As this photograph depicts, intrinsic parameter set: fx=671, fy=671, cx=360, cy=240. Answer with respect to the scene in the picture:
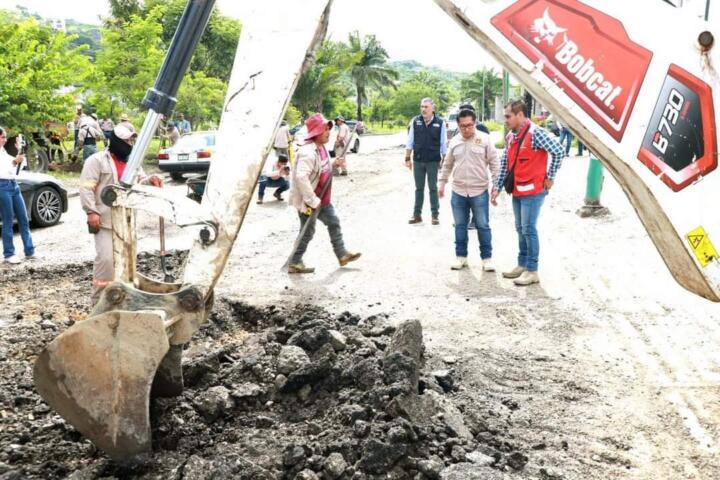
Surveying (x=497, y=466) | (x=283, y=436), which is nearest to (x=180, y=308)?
(x=283, y=436)

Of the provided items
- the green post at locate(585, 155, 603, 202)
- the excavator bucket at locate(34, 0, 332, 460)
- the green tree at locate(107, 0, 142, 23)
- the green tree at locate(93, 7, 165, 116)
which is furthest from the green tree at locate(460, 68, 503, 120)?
the excavator bucket at locate(34, 0, 332, 460)

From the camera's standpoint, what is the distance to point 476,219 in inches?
320

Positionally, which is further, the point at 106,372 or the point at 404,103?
the point at 404,103

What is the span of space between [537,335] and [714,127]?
3445 millimetres

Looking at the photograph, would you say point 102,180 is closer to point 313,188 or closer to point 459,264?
point 313,188

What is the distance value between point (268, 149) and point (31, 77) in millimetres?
16778

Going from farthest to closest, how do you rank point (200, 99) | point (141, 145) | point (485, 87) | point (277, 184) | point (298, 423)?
point (485, 87) < point (200, 99) < point (277, 184) < point (298, 423) < point (141, 145)

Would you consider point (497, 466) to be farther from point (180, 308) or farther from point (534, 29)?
point (534, 29)

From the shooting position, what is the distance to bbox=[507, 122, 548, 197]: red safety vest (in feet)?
23.9

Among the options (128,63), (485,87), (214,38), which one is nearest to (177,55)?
(128,63)

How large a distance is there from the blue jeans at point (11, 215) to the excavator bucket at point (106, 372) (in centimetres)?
660

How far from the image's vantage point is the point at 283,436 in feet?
11.9

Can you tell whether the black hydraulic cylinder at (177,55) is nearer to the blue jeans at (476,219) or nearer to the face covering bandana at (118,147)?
the face covering bandana at (118,147)

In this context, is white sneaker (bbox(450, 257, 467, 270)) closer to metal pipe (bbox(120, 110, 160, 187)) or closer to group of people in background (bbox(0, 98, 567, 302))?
group of people in background (bbox(0, 98, 567, 302))
